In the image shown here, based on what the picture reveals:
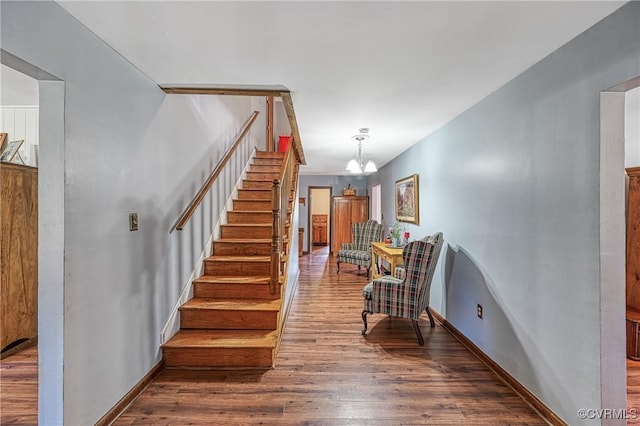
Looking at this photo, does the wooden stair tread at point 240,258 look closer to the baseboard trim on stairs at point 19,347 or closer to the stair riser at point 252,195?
the stair riser at point 252,195

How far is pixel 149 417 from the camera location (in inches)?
70.8

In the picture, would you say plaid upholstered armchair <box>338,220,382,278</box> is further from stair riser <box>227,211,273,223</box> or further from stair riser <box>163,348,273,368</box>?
stair riser <box>163,348,273,368</box>

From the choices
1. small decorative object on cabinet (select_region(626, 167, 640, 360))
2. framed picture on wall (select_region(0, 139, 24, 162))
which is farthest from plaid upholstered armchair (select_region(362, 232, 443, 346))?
framed picture on wall (select_region(0, 139, 24, 162))

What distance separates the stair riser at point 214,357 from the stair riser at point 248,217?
1.84 metres

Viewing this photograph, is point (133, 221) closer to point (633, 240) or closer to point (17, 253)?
point (17, 253)

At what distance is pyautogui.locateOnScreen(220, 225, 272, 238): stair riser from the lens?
12.0ft

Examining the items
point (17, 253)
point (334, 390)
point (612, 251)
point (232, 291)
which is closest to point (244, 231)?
point (232, 291)

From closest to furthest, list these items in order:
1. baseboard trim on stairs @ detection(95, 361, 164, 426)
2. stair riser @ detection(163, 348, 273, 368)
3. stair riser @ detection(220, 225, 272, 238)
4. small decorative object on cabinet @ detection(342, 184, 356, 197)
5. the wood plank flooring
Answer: baseboard trim on stairs @ detection(95, 361, 164, 426), the wood plank flooring, stair riser @ detection(163, 348, 273, 368), stair riser @ detection(220, 225, 272, 238), small decorative object on cabinet @ detection(342, 184, 356, 197)

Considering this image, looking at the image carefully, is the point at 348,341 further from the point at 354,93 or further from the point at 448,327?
the point at 354,93

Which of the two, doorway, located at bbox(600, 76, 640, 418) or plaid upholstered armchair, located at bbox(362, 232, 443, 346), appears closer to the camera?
doorway, located at bbox(600, 76, 640, 418)

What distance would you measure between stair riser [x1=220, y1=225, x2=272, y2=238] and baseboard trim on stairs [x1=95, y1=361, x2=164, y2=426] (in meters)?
1.65

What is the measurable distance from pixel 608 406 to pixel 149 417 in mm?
2563

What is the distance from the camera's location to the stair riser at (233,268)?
122 inches

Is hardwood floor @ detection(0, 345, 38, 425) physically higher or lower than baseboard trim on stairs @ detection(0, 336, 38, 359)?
lower
